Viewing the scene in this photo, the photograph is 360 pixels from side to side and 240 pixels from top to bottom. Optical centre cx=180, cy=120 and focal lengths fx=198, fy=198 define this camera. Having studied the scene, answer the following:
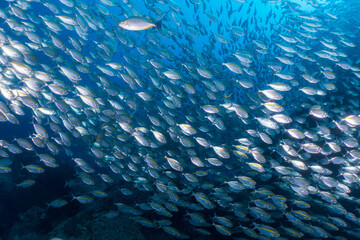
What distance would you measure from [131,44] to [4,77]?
4.20 meters

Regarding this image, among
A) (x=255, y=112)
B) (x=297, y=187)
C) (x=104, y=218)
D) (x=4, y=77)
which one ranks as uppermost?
(x=255, y=112)

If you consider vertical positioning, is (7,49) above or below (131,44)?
below

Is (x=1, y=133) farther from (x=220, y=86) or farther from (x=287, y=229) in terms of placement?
(x=287, y=229)

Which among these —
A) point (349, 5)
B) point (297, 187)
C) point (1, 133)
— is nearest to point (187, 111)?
point (297, 187)

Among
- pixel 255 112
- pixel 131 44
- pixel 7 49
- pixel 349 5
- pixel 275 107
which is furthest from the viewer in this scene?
pixel 349 5

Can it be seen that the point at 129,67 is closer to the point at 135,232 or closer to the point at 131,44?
the point at 131,44

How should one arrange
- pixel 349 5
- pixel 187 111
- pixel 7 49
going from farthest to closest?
pixel 349 5 → pixel 187 111 → pixel 7 49

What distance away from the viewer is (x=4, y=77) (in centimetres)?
638

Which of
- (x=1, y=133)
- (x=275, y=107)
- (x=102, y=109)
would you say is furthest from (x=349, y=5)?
(x=1, y=133)

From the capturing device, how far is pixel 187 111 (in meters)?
9.02

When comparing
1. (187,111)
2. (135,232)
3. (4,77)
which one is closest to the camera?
(135,232)

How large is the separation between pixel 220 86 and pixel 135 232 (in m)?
5.28

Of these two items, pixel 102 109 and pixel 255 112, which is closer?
pixel 102 109

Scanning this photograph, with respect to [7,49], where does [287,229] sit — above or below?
below
